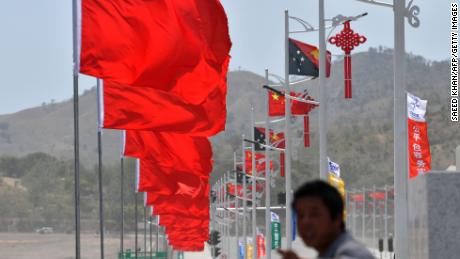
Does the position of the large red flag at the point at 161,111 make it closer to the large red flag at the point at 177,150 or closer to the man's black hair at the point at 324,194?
the large red flag at the point at 177,150

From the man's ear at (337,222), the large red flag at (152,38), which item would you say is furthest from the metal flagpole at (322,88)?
the man's ear at (337,222)

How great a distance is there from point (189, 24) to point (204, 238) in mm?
77526

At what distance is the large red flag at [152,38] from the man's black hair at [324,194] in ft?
40.7

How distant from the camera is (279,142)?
50.4 m

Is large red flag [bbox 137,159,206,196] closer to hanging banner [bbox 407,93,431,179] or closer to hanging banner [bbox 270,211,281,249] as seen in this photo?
hanging banner [bbox 407,93,431,179]

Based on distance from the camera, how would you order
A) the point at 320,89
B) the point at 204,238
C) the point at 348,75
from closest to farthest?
the point at 348,75
the point at 320,89
the point at 204,238

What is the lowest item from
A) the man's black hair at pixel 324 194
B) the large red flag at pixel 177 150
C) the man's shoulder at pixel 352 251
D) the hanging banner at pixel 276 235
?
the hanging banner at pixel 276 235

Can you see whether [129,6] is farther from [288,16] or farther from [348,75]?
[288,16]

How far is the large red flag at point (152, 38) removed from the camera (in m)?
18.1

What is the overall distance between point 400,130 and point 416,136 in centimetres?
327

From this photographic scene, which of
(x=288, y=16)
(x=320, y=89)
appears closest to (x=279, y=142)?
(x=288, y=16)

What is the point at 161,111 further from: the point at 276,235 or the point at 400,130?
the point at 276,235

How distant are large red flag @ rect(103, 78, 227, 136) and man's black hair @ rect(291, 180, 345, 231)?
15479mm

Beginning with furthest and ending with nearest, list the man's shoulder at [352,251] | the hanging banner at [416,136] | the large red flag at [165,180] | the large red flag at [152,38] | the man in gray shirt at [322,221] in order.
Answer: the large red flag at [165,180]
the hanging banner at [416,136]
the large red flag at [152,38]
the man in gray shirt at [322,221]
the man's shoulder at [352,251]
